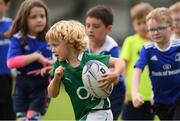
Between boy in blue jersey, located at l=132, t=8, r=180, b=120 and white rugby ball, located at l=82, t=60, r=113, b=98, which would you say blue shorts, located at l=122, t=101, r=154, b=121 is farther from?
white rugby ball, located at l=82, t=60, r=113, b=98

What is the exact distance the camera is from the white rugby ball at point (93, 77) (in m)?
6.59

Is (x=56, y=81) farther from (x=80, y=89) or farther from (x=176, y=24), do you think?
(x=176, y=24)

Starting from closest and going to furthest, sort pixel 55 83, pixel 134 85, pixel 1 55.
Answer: pixel 55 83, pixel 134 85, pixel 1 55

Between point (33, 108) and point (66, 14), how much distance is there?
11.3m

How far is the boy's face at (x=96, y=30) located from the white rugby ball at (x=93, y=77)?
148 centimetres

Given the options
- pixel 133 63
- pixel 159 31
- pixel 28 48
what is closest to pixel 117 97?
pixel 159 31

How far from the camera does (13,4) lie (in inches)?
770

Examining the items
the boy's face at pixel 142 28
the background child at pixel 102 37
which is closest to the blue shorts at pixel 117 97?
the background child at pixel 102 37

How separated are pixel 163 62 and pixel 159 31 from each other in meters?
0.33

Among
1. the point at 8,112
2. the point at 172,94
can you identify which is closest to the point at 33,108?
the point at 8,112

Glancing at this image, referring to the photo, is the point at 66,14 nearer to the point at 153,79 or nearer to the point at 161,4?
the point at 161,4

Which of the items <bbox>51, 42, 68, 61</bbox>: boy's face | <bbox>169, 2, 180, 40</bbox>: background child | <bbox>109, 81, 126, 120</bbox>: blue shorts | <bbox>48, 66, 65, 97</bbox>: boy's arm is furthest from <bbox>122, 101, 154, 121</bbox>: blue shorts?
<bbox>51, 42, 68, 61</bbox>: boy's face

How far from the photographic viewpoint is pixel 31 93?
8562 millimetres

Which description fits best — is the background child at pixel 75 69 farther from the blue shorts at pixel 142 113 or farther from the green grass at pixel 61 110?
the green grass at pixel 61 110
